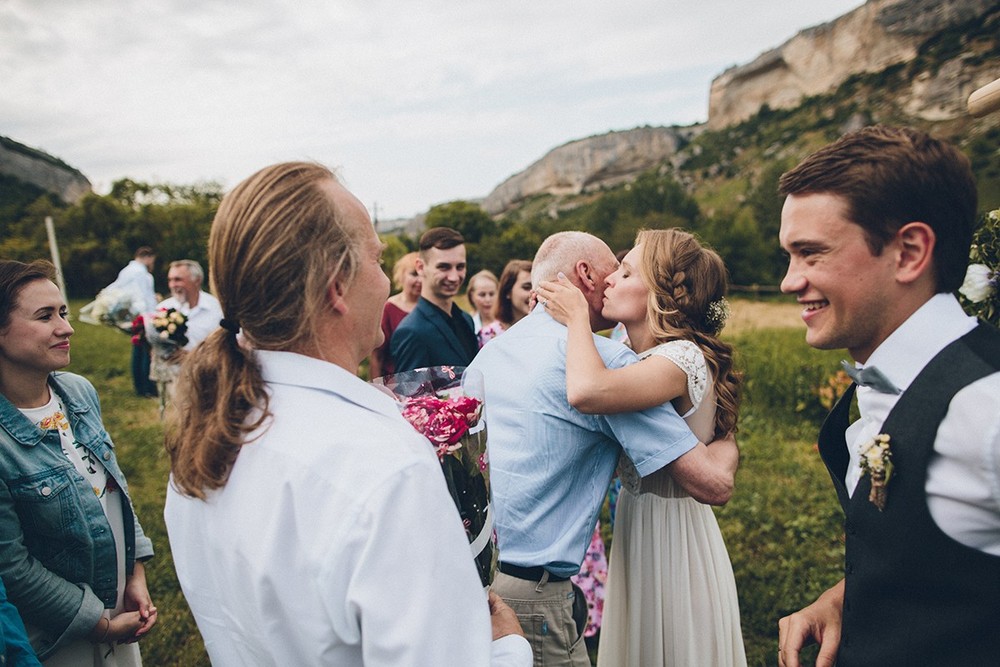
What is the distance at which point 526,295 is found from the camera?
19.1 feet

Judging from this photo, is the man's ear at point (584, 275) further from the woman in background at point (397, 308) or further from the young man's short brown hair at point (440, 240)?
the woman in background at point (397, 308)

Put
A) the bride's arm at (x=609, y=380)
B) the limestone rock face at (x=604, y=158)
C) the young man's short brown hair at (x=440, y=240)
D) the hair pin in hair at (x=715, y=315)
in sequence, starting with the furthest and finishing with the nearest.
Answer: the limestone rock face at (x=604, y=158), the young man's short brown hair at (x=440, y=240), the hair pin in hair at (x=715, y=315), the bride's arm at (x=609, y=380)

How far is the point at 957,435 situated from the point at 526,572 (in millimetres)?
1561

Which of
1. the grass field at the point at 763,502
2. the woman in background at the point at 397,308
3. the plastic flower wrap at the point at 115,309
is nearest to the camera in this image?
the grass field at the point at 763,502

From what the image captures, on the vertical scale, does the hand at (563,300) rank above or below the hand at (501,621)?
above

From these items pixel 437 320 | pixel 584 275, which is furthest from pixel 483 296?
pixel 584 275

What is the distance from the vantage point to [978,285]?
183 centimetres

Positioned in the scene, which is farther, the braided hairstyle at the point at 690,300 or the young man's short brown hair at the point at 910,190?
the braided hairstyle at the point at 690,300

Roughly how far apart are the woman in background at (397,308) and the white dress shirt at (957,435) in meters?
4.43

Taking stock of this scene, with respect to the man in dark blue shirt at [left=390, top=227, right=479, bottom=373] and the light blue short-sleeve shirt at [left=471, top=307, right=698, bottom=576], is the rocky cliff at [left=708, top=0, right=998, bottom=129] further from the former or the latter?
the light blue short-sleeve shirt at [left=471, top=307, right=698, bottom=576]

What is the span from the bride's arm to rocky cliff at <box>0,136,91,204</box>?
65.9 m

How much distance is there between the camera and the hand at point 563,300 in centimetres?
235

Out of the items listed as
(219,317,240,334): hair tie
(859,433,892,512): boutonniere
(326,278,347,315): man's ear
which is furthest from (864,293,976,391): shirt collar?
(219,317,240,334): hair tie

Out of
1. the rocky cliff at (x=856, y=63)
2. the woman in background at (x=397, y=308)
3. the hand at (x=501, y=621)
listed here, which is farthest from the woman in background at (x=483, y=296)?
the rocky cliff at (x=856, y=63)
